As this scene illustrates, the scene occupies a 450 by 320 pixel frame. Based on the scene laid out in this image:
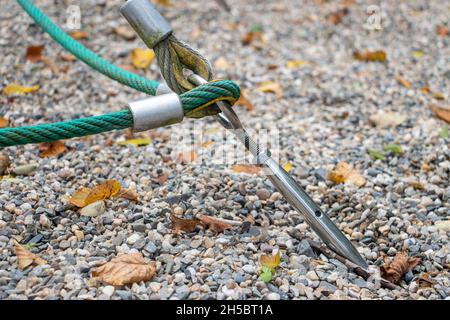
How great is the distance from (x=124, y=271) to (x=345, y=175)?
877 mm

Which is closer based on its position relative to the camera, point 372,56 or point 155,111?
point 155,111

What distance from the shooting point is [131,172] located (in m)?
1.91

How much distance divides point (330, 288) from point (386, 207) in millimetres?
474

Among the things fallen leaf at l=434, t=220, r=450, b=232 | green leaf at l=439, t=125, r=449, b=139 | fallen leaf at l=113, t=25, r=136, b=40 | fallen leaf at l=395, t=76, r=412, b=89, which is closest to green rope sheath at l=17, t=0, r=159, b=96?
fallen leaf at l=113, t=25, r=136, b=40

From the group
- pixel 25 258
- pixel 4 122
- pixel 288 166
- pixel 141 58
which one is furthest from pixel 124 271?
pixel 141 58

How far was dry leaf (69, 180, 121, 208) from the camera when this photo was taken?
1695mm

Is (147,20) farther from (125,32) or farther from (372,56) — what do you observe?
(372,56)

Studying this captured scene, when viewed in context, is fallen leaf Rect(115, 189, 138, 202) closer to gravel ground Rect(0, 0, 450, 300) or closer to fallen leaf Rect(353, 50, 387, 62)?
gravel ground Rect(0, 0, 450, 300)

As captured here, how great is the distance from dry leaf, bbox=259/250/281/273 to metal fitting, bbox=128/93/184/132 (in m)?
0.40

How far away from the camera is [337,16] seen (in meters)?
3.36

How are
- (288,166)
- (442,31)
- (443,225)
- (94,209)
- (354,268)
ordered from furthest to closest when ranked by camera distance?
(442,31), (288,166), (443,225), (94,209), (354,268)

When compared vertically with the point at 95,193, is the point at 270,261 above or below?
below

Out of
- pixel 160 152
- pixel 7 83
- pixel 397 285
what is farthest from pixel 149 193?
pixel 7 83
